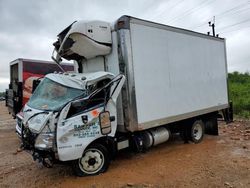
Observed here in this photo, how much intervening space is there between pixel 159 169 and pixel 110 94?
2.02 meters

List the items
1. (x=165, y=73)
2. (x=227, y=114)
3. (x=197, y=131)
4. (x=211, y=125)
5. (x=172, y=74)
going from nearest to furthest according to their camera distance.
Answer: (x=165, y=73)
(x=172, y=74)
(x=197, y=131)
(x=211, y=125)
(x=227, y=114)

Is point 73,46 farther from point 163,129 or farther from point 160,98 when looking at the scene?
point 163,129

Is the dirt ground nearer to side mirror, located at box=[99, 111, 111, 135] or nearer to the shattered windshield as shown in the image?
side mirror, located at box=[99, 111, 111, 135]

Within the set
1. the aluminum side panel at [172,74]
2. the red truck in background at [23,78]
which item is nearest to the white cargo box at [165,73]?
the aluminum side panel at [172,74]

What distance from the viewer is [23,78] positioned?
1051 centimetres

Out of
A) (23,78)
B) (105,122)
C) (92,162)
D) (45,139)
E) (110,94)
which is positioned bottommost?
(92,162)

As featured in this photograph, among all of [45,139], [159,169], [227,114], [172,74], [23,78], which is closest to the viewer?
[45,139]

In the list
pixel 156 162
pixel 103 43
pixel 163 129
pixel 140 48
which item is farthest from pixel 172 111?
pixel 103 43

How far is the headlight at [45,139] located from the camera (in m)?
4.71

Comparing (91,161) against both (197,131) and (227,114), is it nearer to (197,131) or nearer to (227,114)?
(197,131)

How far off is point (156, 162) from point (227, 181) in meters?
1.81

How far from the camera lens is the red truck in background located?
10359 millimetres

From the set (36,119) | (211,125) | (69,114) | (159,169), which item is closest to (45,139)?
(36,119)

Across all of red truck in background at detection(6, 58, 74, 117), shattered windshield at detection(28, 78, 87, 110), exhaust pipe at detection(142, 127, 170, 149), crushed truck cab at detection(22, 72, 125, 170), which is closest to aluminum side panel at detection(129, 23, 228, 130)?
exhaust pipe at detection(142, 127, 170, 149)
